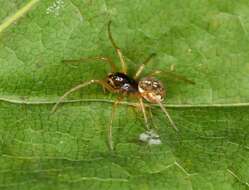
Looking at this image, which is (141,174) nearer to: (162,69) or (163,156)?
(163,156)

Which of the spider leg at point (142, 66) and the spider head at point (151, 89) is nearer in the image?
the spider head at point (151, 89)

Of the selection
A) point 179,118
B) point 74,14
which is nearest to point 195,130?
point 179,118

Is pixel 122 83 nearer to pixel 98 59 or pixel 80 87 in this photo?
pixel 98 59

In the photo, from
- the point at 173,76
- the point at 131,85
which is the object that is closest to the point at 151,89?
the point at 173,76

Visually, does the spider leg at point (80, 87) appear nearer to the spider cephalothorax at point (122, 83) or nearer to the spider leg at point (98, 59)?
the spider cephalothorax at point (122, 83)

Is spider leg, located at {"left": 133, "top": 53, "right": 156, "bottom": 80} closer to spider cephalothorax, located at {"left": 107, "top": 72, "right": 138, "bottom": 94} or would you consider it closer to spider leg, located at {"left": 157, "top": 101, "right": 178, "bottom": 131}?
spider cephalothorax, located at {"left": 107, "top": 72, "right": 138, "bottom": 94}

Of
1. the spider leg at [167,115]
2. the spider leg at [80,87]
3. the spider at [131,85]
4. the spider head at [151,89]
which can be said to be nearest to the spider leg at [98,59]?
the spider at [131,85]

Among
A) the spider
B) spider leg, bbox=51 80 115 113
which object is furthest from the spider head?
spider leg, bbox=51 80 115 113
